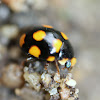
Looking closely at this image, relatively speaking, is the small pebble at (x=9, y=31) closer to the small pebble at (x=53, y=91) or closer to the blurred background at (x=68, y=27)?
the blurred background at (x=68, y=27)

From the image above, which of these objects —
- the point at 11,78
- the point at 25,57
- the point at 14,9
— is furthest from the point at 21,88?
the point at 14,9

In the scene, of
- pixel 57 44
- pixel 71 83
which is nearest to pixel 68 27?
pixel 57 44

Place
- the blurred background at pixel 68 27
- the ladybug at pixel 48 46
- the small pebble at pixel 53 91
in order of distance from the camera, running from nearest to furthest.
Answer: the small pebble at pixel 53 91 < the ladybug at pixel 48 46 < the blurred background at pixel 68 27

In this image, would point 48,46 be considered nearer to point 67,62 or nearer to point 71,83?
point 67,62

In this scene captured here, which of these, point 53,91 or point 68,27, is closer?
point 53,91

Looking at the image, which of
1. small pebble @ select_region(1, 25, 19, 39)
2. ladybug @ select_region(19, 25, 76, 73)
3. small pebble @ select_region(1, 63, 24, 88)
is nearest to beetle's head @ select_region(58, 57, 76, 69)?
ladybug @ select_region(19, 25, 76, 73)

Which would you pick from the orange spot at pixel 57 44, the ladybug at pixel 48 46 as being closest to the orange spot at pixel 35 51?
the ladybug at pixel 48 46
